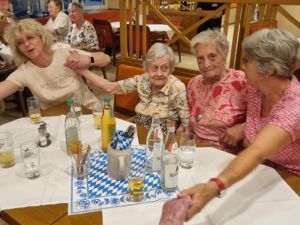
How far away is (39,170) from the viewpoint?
49.8 inches

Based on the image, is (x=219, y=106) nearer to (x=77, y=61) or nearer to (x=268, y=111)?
(x=268, y=111)

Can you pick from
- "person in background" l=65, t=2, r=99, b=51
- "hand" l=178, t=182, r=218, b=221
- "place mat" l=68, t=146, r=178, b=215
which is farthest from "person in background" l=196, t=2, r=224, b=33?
"hand" l=178, t=182, r=218, b=221

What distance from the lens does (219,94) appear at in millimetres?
1746

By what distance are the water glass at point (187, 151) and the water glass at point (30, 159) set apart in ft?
2.14

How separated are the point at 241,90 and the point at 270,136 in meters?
0.65

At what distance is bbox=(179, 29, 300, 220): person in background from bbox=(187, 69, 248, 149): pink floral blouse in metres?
0.15

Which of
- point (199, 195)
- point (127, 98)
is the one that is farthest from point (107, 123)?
point (127, 98)

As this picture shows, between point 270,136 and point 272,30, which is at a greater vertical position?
point 272,30

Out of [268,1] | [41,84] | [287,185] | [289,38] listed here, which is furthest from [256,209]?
[41,84]

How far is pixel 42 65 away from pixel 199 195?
1588mm

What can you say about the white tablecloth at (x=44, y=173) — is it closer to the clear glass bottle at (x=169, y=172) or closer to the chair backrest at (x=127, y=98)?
the clear glass bottle at (x=169, y=172)

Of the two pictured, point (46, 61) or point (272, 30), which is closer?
point (272, 30)

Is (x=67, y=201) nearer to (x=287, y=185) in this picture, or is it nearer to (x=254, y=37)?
(x=287, y=185)

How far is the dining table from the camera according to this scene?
101 cm
